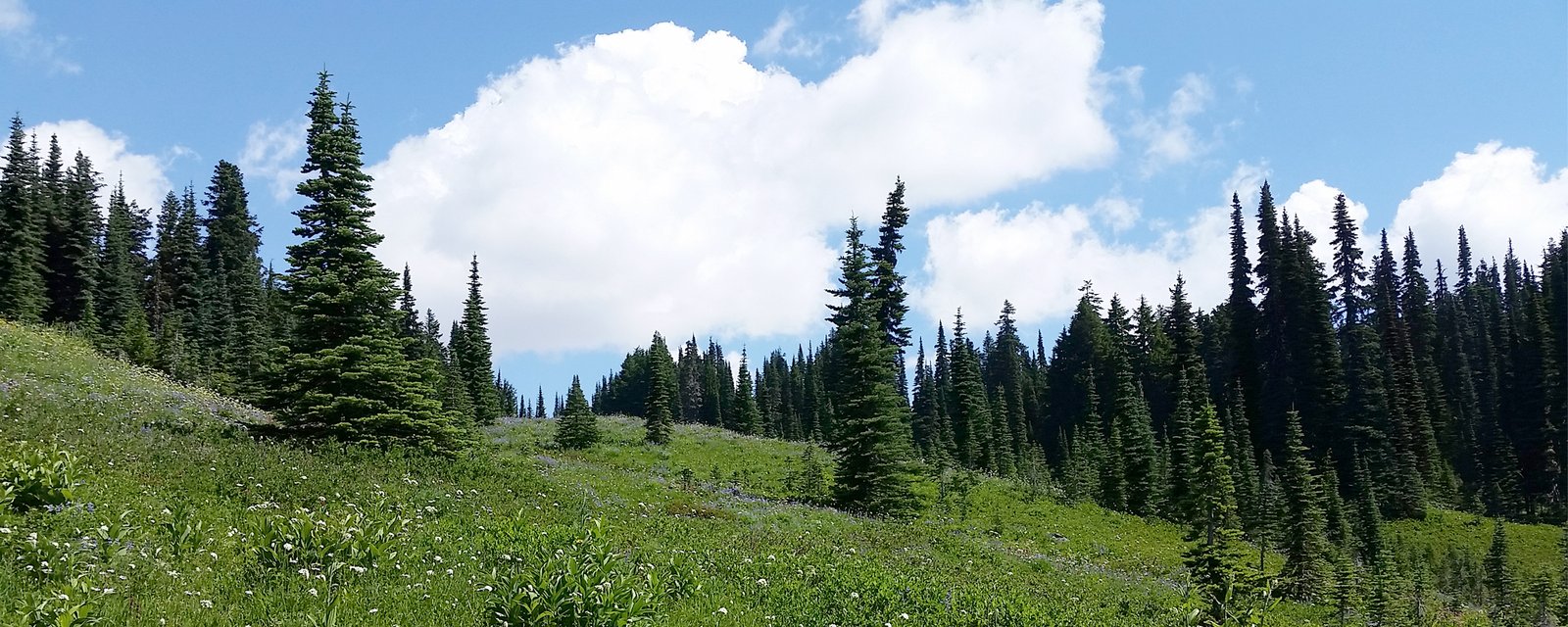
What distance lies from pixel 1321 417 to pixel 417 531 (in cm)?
7645

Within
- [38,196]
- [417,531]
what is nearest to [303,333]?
[417,531]

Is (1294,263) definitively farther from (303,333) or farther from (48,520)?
(48,520)

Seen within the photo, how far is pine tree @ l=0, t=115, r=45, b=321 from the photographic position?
185ft

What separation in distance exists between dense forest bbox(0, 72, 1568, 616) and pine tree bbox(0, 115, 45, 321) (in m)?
0.18

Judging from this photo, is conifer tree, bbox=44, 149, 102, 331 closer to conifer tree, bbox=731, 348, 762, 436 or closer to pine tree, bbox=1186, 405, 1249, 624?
conifer tree, bbox=731, 348, 762, 436

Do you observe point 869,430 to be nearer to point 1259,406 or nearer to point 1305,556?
point 1305,556

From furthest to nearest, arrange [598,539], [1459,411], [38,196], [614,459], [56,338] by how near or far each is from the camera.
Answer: [1459,411]
[38,196]
[614,459]
[56,338]
[598,539]

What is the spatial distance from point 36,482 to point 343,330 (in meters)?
15.0

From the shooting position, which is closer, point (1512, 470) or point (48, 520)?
point (48, 520)

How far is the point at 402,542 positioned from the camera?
11.4 metres

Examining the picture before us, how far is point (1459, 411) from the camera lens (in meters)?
93.6

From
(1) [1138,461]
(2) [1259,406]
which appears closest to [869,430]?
(1) [1138,461]

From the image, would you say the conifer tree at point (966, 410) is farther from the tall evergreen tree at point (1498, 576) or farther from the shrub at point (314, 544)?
the shrub at point (314, 544)

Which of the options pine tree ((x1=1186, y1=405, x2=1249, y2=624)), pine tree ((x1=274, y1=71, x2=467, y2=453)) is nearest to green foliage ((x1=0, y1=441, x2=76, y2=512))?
pine tree ((x1=274, y1=71, x2=467, y2=453))
